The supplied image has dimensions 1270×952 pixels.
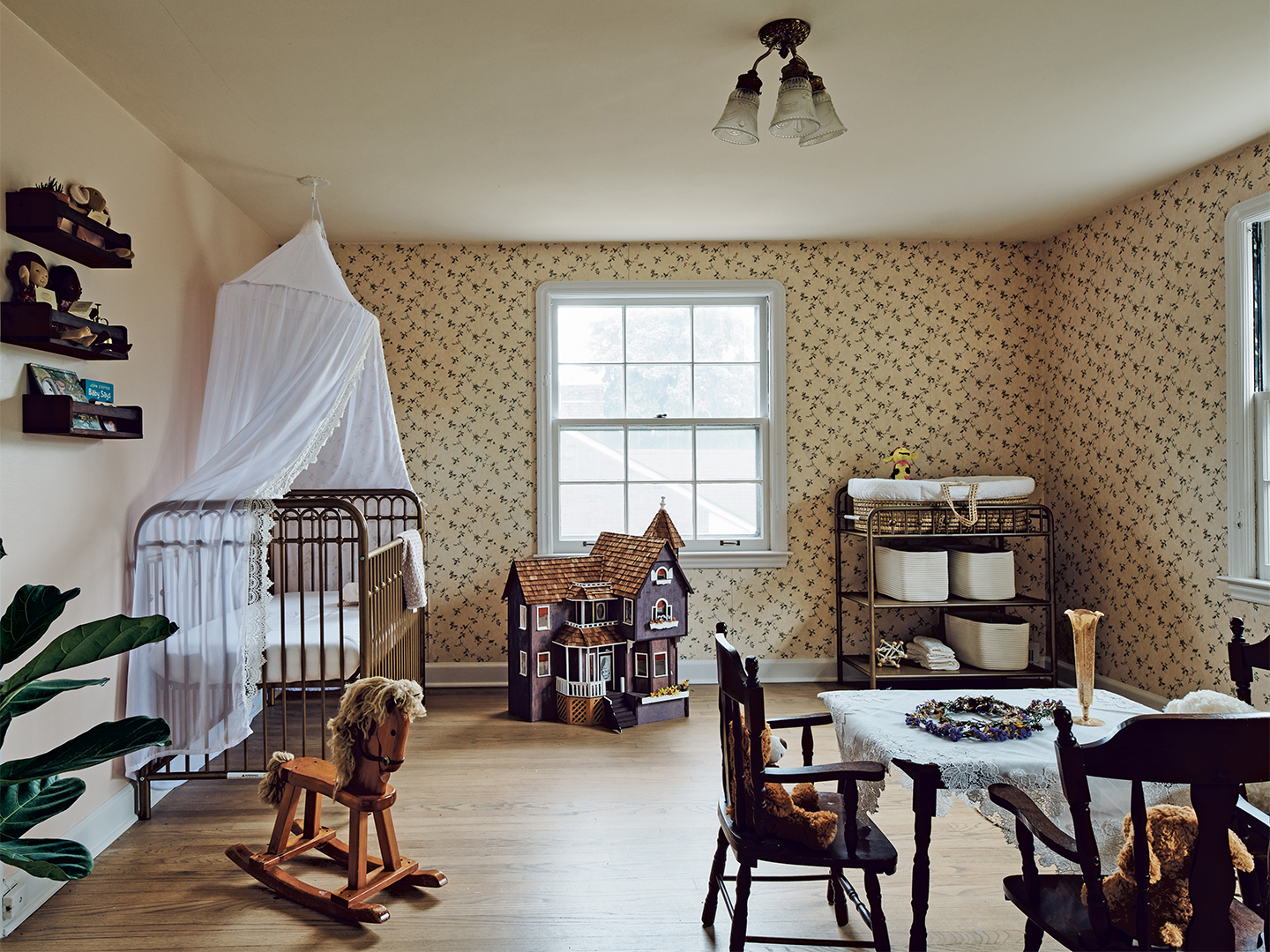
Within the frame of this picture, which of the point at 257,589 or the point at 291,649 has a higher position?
the point at 257,589

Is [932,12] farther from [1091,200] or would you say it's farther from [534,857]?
[534,857]

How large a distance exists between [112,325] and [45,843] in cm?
175

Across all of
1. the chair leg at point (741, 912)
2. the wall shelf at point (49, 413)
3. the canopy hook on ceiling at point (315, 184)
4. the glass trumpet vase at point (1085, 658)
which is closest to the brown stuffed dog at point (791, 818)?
the chair leg at point (741, 912)

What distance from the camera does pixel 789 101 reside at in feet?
7.06

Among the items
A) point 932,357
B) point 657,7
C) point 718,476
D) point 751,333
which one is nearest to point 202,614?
point 657,7

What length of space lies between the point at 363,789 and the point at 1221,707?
208 cm

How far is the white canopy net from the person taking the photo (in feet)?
8.51

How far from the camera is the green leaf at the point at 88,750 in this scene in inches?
58.6

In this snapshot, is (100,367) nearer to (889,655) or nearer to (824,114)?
(824,114)

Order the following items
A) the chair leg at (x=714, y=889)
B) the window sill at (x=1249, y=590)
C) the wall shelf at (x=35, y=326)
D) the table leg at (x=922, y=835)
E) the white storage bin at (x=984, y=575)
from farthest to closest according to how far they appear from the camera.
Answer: the white storage bin at (x=984, y=575), the window sill at (x=1249, y=590), the wall shelf at (x=35, y=326), the chair leg at (x=714, y=889), the table leg at (x=922, y=835)

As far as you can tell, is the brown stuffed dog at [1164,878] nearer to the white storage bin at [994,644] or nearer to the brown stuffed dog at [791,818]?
the brown stuffed dog at [791,818]

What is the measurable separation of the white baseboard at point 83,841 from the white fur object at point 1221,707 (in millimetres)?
2692

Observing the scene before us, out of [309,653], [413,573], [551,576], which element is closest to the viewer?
[309,653]

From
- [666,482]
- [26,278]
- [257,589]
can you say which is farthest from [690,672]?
[26,278]
